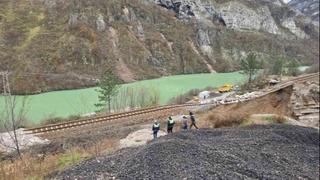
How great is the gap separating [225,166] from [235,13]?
176150mm

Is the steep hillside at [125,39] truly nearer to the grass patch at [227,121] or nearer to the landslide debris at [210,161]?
the grass patch at [227,121]

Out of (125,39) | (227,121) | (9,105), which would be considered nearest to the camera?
(227,121)

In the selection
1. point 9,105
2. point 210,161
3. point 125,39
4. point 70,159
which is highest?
point 125,39

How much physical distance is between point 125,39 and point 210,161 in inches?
4521

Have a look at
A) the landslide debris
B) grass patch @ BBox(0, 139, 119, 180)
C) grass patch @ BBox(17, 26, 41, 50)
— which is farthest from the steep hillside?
the landslide debris

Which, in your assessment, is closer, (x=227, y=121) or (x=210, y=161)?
(x=210, y=161)

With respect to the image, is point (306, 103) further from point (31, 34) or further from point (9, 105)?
point (31, 34)

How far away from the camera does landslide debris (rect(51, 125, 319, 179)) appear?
14906 mm

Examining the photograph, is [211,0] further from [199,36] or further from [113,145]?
[113,145]

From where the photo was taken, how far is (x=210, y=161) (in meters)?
16.4

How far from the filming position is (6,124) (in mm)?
33188

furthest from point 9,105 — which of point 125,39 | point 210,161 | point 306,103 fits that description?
point 125,39

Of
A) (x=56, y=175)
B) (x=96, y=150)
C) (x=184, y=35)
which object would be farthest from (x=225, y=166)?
(x=184, y=35)

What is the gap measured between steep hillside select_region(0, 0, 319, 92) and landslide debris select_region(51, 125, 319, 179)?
49529 millimetres
